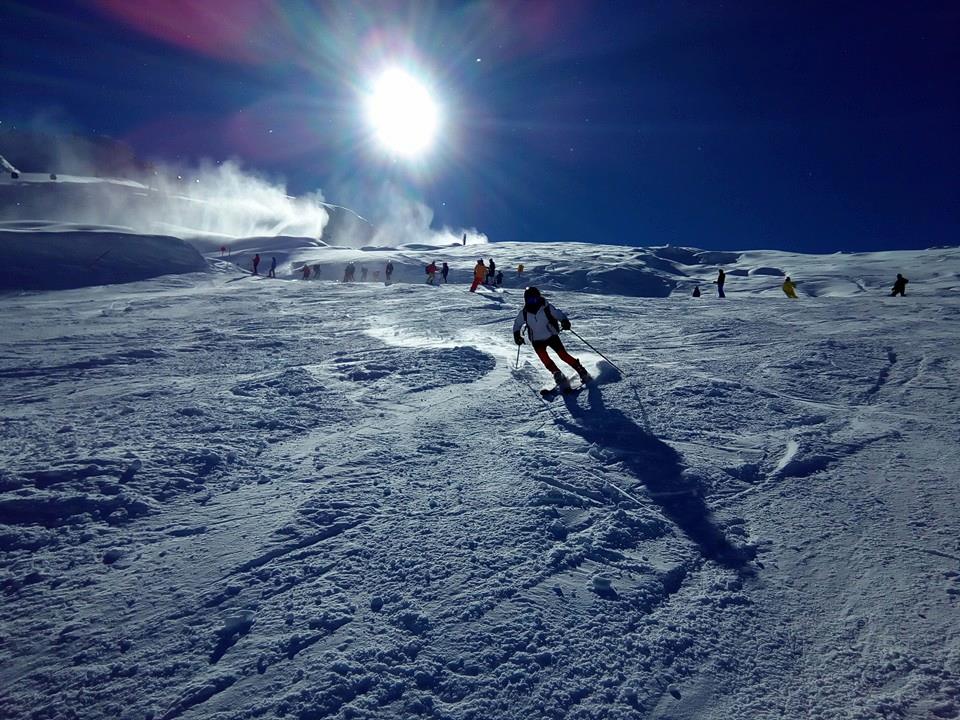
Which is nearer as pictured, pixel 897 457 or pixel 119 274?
pixel 897 457

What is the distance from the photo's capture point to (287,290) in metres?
19.8

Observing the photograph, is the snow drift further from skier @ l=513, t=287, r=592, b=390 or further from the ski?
the ski

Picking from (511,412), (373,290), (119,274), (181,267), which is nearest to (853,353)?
(511,412)

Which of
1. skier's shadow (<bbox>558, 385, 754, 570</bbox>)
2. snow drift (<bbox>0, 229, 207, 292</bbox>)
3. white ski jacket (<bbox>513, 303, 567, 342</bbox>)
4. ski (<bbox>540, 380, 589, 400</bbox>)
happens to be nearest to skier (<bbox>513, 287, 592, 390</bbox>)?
white ski jacket (<bbox>513, 303, 567, 342</bbox>)

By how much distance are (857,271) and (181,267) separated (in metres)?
43.2

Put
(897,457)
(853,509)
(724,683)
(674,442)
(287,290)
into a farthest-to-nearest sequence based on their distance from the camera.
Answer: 1. (287,290)
2. (674,442)
3. (897,457)
4. (853,509)
5. (724,683)

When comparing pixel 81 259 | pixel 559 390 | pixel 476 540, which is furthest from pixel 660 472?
pixel 81 259

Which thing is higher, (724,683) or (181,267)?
(181,267)

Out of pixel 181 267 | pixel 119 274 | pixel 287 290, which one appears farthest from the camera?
pixel 181 267

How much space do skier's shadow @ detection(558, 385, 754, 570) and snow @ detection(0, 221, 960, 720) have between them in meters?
0.03

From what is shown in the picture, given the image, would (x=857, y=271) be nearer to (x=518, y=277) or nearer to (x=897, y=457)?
(x=518, y=277)

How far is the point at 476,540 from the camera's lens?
330 centimetres

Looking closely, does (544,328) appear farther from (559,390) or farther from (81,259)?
(81,259)

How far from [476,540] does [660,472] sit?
1835mm
